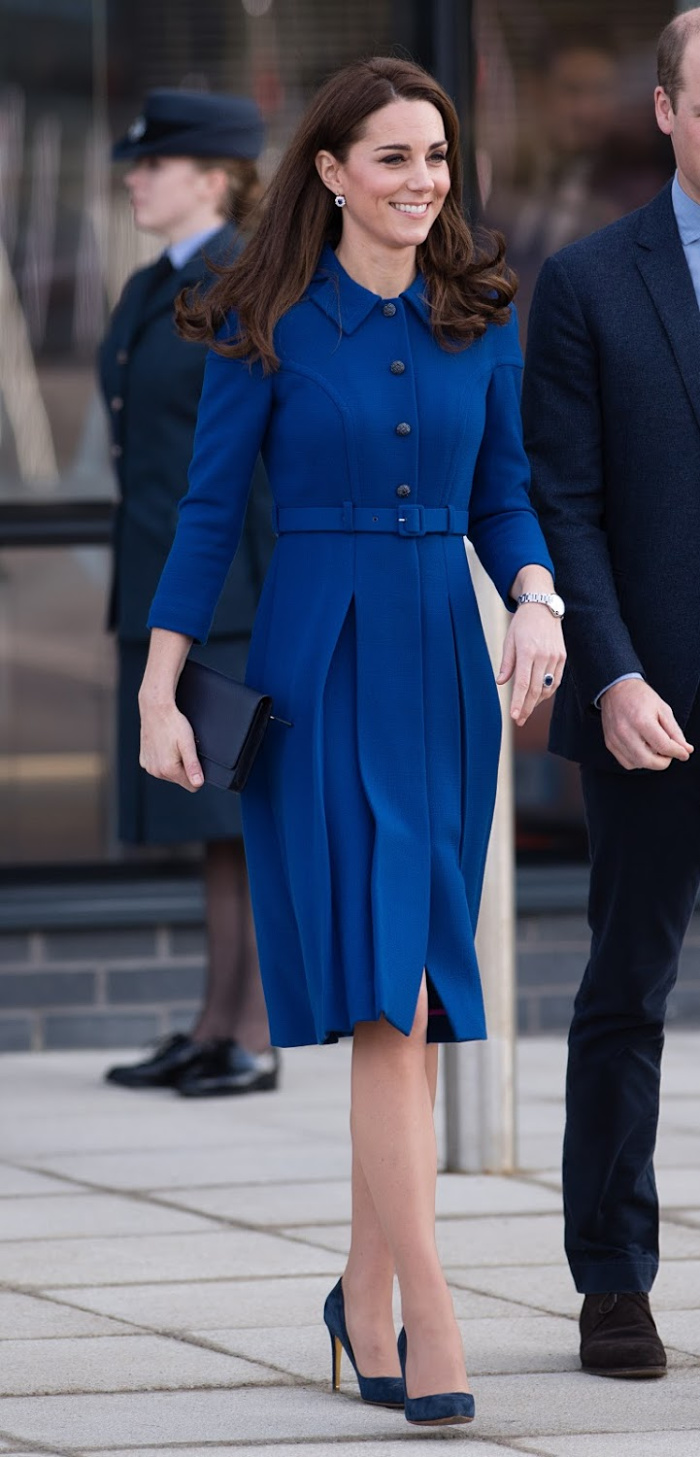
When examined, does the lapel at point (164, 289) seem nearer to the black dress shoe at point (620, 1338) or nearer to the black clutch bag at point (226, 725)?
the black clutch bag at point (226, 725)

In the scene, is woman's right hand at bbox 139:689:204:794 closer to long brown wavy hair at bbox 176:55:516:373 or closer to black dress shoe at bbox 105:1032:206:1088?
long brown wavy hair at bbox 176:55:516:373

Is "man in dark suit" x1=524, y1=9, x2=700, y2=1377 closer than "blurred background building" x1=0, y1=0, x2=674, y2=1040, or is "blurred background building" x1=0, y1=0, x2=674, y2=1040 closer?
"man in dark suit" x1=524, y1=9, x2=700, y2=1377

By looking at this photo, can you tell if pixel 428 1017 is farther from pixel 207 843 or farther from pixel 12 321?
pixel 12 321

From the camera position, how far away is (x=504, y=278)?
12.1ft

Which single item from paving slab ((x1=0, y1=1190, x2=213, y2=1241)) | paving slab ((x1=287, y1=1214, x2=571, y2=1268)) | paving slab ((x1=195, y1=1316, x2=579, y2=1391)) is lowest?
paving slab ((x1=0, y1=1190, x2=213, y2=1241))

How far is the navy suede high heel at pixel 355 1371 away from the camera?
3611 millimetres

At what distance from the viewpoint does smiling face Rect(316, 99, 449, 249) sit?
3.54 meters

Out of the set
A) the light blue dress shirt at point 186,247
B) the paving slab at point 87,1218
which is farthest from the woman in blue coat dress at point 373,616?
the light blue dress shirt at point 186,247

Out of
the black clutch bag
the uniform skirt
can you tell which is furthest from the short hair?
the uniform skirt

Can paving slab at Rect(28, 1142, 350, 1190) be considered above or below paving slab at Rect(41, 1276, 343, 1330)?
below

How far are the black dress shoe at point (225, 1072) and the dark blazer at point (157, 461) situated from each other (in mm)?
954

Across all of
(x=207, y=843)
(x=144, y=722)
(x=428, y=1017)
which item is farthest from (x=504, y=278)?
(x=207, y=843)

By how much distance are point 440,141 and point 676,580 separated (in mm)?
675

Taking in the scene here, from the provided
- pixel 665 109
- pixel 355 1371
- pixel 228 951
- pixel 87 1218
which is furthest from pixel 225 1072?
pixel 665 109
